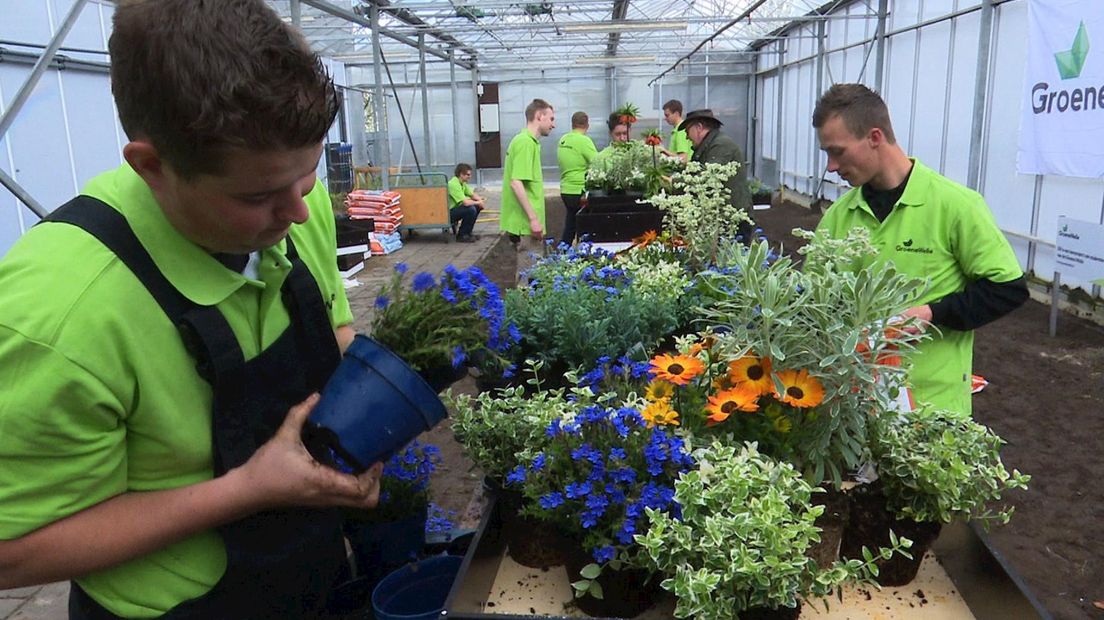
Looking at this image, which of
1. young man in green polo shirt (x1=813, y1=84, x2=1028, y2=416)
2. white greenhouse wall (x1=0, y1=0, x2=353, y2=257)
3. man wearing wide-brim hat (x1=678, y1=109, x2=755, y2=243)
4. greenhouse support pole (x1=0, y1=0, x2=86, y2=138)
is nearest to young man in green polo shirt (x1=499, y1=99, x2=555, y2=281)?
man wearing wide-brim hat (x1=678, y1=109, x2=755, y2=243)

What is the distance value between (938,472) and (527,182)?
6066 millimetres

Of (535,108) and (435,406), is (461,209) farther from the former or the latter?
(435,406)

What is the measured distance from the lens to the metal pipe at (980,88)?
300 inches

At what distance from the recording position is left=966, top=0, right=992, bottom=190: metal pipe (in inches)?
300

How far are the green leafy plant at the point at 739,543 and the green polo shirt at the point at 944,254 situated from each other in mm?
1201

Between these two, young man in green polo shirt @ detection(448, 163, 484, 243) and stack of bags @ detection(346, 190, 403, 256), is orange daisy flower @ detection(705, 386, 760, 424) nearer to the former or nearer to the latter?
stack of bags @ detection(346, 190, 403, 256)

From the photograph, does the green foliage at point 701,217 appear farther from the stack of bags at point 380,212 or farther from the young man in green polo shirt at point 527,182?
the stack of bags at point 380,212

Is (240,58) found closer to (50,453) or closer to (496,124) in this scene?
(50,453)

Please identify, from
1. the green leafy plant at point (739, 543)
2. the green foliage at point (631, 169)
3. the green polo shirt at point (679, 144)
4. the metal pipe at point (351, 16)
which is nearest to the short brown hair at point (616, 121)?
the green foliage at point (631, 169)

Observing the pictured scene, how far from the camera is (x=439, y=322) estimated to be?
133cm

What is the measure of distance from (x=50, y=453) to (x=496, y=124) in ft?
66.6

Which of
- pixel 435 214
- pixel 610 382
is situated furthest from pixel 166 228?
pixel 435 214

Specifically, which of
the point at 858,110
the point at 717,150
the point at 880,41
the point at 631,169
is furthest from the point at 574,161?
the point at 858,110

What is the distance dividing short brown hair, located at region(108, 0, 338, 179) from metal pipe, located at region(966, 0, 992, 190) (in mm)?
8185
